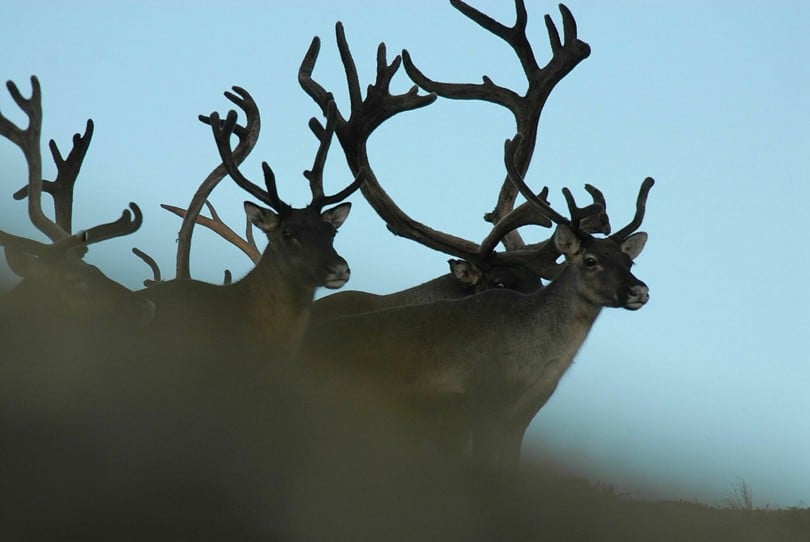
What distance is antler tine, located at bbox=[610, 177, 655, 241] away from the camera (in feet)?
43.1

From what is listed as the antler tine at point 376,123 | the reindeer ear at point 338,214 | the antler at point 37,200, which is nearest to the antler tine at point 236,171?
the reindeer ear at point 338,214

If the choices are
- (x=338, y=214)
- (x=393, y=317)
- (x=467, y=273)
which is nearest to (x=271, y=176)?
(x=338, y=214)

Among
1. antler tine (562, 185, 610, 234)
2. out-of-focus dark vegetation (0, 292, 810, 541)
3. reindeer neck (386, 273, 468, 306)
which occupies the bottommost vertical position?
out-of-focus dark vegetation (0, 292, 810, 541)

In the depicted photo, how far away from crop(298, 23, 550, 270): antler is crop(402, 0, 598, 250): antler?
2.67 ft

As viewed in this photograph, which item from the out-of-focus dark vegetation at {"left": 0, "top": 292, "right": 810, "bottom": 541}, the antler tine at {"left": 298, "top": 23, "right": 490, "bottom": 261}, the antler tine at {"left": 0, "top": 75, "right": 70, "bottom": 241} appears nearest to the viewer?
the out-of-focus dark vegetation at {"left": 0, "top": 292, "right": 810, "bottom": 541}

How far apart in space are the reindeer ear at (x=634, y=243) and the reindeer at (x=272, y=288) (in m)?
2.51

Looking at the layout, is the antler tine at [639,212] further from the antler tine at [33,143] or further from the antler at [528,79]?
the antler tine at [33,143]

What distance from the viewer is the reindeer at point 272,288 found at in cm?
1209

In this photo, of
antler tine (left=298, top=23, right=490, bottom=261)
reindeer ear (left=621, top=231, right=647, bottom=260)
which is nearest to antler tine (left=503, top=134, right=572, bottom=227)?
reindeer ear (left=621, top=231, right=647, bottom=260)

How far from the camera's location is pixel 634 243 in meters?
13.1

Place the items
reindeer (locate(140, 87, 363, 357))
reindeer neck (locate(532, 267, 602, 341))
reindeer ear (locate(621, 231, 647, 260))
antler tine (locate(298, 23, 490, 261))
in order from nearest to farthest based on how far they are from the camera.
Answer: reindeer (locate(140, 87, 363, 357))
reindeer neck (locate(532, 267, 602, 341))
reindeer ear (locate(621, 231, 647, 260))
antler tine (locate(298, 23, 490, 261))

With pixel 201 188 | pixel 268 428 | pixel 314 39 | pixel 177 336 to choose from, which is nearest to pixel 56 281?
pixel 177 336

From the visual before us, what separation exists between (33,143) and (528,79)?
598 centimetres

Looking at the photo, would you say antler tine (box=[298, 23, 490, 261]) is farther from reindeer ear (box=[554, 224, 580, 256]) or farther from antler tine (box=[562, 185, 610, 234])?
reindeer ear (box=[554, 224, 580, 256])
